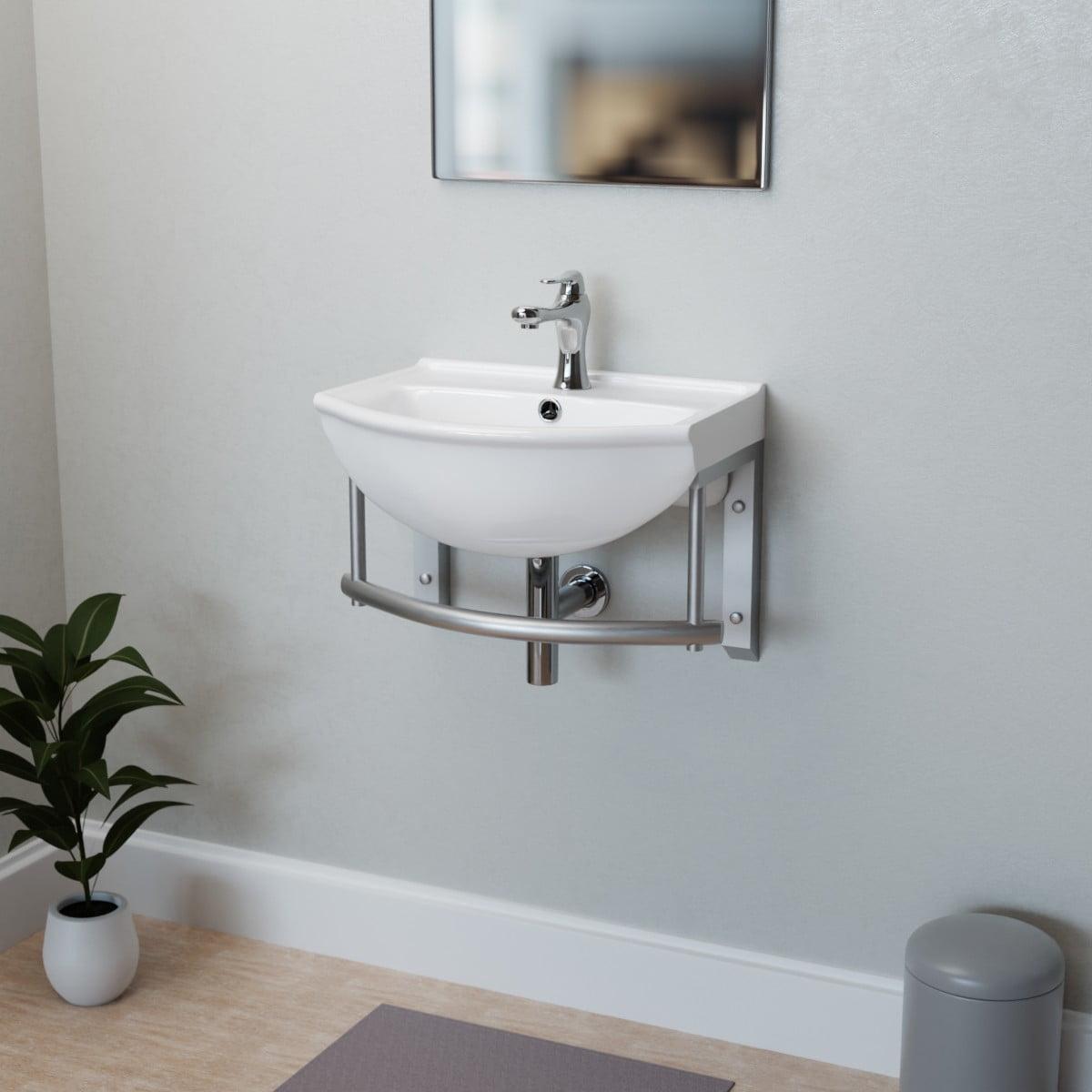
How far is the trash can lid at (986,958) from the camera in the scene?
68.7 inches

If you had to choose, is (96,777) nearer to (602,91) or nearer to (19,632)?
(19,632)

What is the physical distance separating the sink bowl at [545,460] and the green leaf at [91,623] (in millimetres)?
511

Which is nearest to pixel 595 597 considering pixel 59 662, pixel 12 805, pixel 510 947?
pixel 510 947

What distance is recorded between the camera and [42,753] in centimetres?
203

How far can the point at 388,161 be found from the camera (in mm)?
2061

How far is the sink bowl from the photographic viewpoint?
1.65m

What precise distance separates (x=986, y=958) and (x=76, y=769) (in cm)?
125

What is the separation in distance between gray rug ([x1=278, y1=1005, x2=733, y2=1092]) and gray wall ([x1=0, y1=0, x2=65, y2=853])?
0.71m

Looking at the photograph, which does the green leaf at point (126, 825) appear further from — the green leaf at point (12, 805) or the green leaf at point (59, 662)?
the green leaf at point (59, 662)

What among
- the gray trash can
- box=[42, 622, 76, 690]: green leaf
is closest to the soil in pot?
box=[42, 622, 76, 690]: green leaf

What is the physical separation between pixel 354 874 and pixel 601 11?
1314 mm

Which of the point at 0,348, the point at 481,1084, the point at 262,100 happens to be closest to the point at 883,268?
the point at 262,100

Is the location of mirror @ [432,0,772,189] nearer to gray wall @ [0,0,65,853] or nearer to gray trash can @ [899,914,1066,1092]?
gray wall @ [0,0,65,853]

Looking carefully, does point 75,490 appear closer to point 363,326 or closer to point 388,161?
point 363,326
